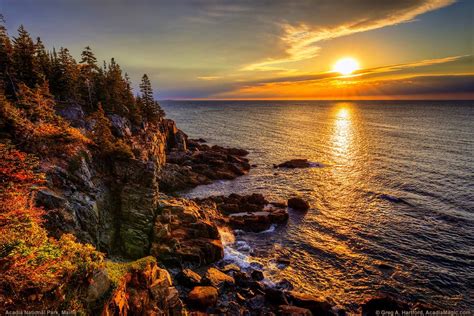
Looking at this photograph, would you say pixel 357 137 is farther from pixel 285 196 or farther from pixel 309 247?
pixel 309 247

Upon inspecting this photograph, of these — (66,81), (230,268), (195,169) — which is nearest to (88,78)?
(66,81)

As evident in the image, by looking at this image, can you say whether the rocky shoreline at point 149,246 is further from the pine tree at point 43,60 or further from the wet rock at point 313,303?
the pine tree at point 43,60

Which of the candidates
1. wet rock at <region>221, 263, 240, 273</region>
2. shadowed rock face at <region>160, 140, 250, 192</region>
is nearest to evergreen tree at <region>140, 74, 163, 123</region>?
shadowed rock face at <region>160, 140, 250, 192</region>

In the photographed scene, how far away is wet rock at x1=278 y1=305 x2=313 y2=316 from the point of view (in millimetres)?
21584

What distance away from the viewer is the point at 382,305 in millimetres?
23047

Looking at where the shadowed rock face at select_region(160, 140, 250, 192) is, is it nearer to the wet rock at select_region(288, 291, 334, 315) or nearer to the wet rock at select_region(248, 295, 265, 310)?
the wet rock at select_region(248, 295, 265, 310)

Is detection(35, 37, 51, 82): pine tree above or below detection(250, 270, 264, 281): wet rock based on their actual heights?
above

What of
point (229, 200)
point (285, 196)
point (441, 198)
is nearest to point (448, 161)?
point (441, 198)

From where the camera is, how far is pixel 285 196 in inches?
1956

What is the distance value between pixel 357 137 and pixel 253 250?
9185cm

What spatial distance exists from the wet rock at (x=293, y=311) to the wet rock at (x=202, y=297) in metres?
6.09

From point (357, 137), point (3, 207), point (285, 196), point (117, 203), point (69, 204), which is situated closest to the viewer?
point (3, 207)

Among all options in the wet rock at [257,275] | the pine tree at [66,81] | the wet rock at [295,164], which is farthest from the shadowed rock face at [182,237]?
the wet rock at [295,164]

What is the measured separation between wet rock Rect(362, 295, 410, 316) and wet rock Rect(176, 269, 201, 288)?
16342mm
